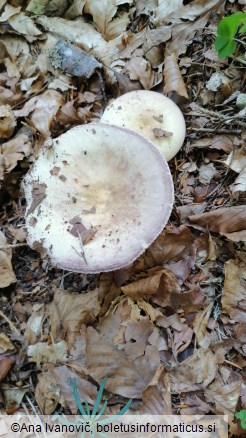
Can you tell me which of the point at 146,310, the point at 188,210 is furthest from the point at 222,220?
the point at 146,310

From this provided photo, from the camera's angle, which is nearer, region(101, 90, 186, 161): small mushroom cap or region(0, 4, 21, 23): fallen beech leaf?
region(101, 90, 186, 161): small mushroom cap

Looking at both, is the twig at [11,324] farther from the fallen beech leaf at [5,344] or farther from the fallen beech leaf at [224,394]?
the fallen beech leaf at [224,394]

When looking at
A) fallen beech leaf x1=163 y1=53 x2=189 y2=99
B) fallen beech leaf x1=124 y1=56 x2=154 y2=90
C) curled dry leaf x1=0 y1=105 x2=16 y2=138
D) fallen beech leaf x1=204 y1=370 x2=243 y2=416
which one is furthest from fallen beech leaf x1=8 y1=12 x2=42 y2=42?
fallen beech leaf x1=204 y1=370 x2=243 y2=416

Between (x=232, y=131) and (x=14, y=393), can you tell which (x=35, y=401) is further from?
(x=232, y=131)

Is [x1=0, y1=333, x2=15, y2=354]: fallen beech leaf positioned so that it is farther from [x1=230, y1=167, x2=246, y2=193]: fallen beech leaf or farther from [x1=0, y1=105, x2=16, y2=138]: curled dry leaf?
[x1=230, y1=167, x2=246, y2=193]: fallen beech leaf

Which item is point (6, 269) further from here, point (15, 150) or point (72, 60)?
point (72, 60)
